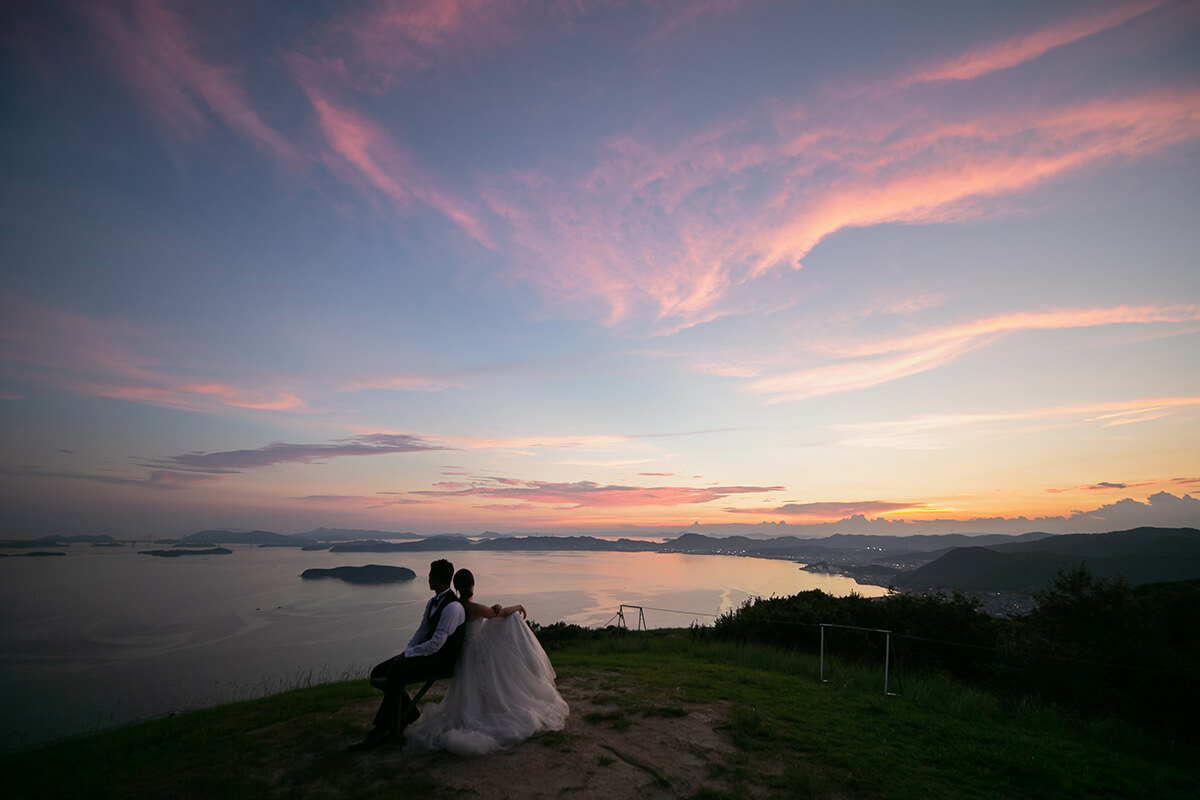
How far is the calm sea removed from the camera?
113 feet

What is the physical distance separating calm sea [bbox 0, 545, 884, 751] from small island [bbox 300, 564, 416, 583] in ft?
19.8

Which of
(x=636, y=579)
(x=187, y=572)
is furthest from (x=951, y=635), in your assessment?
(x=187, y=572)

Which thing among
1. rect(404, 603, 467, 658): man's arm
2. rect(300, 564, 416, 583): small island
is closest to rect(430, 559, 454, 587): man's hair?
rect(404, 603, 467, 658): man's arm

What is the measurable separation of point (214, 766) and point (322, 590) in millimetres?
119582

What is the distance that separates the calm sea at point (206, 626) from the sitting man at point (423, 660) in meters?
6.52

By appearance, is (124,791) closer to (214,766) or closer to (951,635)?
(214,766)

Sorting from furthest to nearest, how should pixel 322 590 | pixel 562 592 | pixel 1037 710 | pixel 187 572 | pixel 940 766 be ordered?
pixel 187 572
pixel 322 590
pixel 562 592
pixel 1037 710
pixel 940 766

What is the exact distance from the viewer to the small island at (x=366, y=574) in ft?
429

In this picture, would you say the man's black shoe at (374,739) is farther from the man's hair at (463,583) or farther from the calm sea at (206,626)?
the calm sea at (206,626)

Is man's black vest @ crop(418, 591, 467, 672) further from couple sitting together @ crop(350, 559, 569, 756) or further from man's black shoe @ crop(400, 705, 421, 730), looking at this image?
man's black shoe @ crop(400, 705, 421, 730)

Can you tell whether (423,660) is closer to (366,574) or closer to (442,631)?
(442,631)

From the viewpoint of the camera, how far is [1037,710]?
348 inches

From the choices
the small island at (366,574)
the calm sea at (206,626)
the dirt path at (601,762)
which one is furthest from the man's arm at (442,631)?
the small island at (366,574)

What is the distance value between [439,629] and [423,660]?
0.38 m
